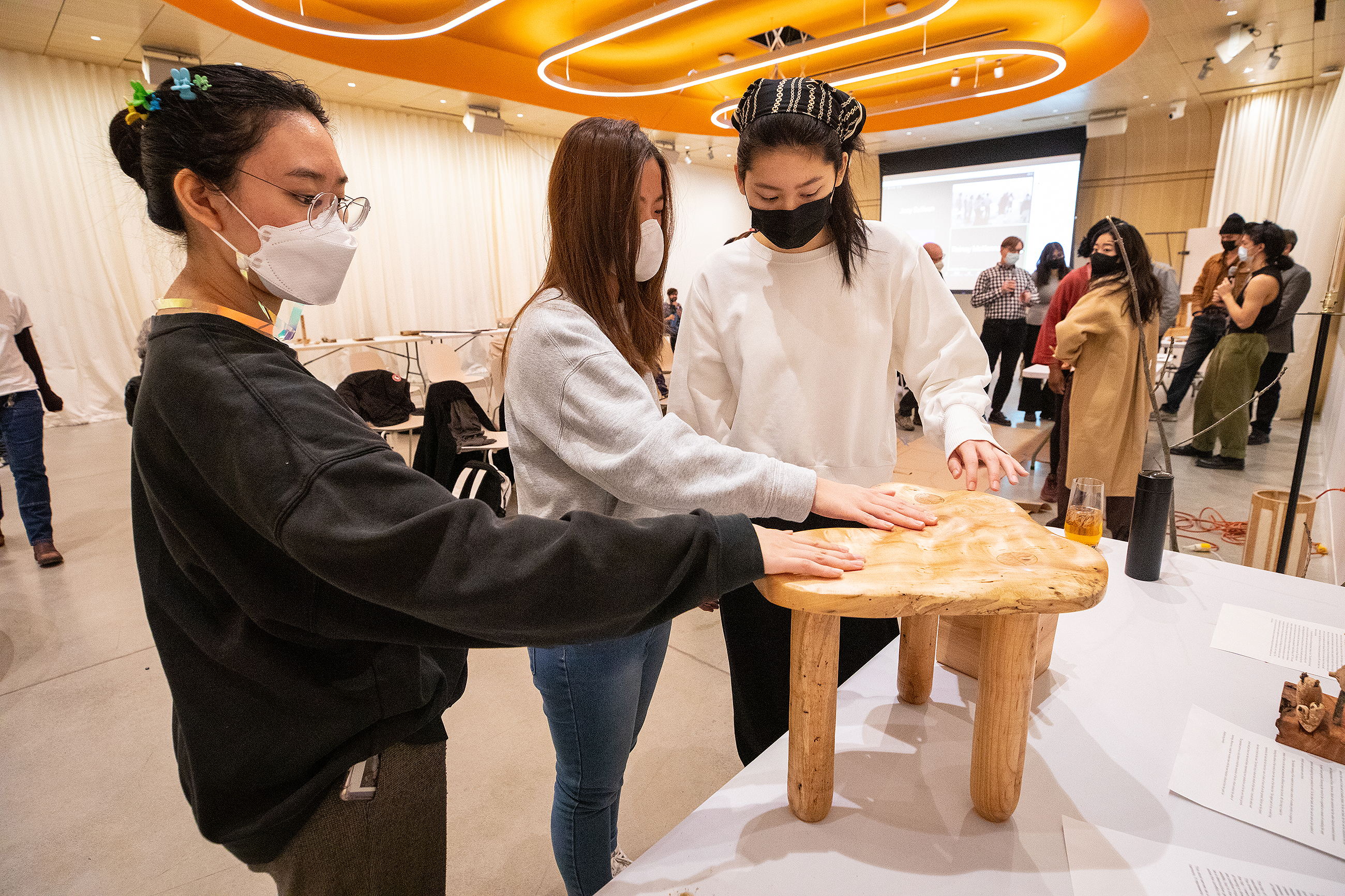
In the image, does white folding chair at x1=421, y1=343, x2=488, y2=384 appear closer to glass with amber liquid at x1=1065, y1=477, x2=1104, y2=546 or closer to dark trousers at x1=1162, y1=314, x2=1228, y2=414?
glass with amber liquid at x1=1065, y1=477, x2=1104, y2=546

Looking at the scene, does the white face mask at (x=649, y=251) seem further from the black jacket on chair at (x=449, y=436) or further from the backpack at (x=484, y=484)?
the black jacket on chair at (x=449, y=436)

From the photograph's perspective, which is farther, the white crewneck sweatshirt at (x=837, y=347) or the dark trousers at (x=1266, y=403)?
the dark trousers at (x=1266, y=403)

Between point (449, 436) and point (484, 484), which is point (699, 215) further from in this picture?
point (484, 484)

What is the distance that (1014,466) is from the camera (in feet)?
3.20

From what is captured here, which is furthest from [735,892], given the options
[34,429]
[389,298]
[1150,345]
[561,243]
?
[389,298]

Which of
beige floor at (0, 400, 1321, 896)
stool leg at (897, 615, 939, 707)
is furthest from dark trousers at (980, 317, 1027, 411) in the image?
stool leg at (897, 615, 939, 707)

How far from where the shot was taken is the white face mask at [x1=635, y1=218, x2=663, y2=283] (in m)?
1.06

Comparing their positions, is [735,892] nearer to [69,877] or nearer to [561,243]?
[561,243]

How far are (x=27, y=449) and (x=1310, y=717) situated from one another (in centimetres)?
453

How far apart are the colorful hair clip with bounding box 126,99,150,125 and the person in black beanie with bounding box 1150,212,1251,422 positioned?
579 cm

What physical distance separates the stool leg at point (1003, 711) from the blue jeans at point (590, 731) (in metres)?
0.47

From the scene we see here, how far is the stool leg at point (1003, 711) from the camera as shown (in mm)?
731

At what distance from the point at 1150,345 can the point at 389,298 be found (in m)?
7.79

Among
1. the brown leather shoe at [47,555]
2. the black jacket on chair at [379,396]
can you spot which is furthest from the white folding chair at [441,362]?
the brown leather shoe at [47,555]
